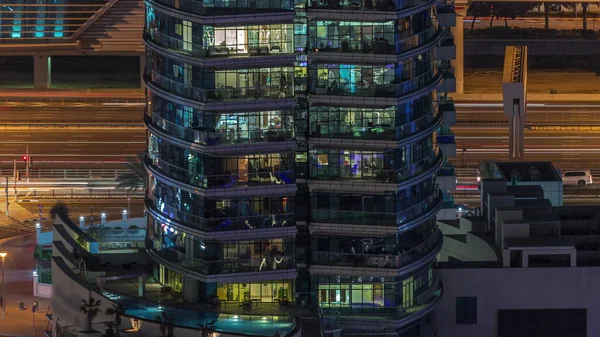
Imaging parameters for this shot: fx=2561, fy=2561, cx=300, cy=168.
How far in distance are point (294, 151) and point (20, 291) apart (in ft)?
115

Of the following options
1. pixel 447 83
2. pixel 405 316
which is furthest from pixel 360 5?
pixel 447 83

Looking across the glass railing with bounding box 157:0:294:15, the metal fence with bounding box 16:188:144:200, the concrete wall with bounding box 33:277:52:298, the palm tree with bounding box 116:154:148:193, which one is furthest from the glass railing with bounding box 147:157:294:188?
the metal fence with bounding box 16:188:144:200

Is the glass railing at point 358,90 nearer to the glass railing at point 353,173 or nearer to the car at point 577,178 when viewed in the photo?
the glass railing at point 353,173

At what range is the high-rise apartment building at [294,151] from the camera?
5148 inches

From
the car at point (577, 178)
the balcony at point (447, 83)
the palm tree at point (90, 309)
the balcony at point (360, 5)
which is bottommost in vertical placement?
the car at point (577, 178)

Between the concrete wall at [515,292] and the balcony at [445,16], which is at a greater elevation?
the balcony at [445,16]

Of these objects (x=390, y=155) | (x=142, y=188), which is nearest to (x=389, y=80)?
(x=390, y=155)

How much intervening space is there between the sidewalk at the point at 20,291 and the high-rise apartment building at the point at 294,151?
20552 mm

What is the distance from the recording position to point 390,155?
437ft

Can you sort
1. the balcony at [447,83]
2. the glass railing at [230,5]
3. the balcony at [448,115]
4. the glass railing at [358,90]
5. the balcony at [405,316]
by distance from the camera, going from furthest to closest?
the balcony at [447,83]
the balcony at [448,115]
the balcony at [405,316]
the glass railing at [358,90]
the glass railing at [230,5]

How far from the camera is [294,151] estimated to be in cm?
13262

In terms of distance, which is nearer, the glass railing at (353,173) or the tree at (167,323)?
the tree at (167,323)

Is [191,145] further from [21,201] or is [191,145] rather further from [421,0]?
[21,201]

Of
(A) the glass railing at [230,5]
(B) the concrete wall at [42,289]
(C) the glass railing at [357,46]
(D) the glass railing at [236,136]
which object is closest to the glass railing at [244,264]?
(D) the glass railing at [236,136]
